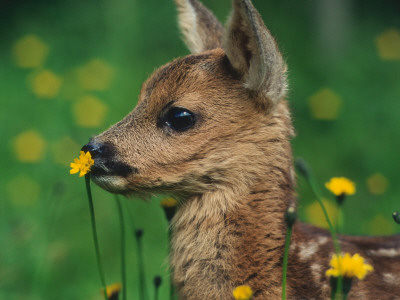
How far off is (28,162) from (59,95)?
3.75ft

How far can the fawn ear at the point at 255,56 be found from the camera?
2.99 meters

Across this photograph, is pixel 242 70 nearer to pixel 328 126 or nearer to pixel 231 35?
pixel 231 35

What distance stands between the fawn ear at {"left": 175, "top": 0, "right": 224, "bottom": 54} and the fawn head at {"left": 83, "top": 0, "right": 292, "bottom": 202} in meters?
0.54

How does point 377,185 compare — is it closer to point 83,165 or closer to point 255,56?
point 255,56

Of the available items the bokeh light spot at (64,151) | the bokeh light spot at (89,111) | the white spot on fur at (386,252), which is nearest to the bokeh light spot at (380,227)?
the white spot on fur at (386,252)

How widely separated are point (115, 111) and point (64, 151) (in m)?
0.95

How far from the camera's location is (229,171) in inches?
122

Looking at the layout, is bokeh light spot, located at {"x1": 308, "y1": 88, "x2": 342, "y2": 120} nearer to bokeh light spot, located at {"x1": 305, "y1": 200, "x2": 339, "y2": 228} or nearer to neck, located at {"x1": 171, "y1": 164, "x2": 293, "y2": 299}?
bokeh light spot, located at {"x1": 305, "y1": 200, "x2": 339, "y2": 228}

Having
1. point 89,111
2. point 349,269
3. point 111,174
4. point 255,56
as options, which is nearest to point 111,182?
point 111,174

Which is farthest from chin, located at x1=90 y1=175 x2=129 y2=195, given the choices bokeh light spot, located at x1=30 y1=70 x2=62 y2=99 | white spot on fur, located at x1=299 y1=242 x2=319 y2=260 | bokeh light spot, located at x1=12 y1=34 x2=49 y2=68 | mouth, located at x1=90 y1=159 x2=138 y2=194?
bokeh light spot, located at x1=12 y1=34 x2=49 y2=68

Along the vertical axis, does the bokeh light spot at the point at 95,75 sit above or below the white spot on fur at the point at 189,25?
above

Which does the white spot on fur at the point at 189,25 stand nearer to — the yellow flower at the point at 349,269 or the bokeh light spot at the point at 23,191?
the yellow flower at the point at 349,269

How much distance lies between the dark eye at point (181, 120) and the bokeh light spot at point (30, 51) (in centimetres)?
444

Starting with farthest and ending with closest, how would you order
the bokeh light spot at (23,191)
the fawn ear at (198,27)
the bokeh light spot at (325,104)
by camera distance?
the bokeh light spot at (325,104), the bokeh light spot at (23,191), the fawn ear at (198,27)
